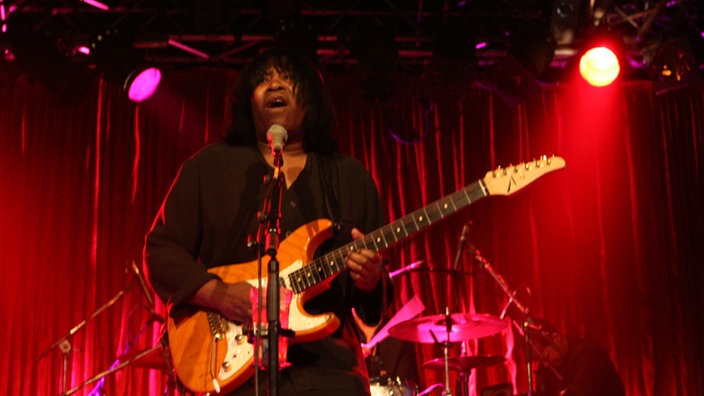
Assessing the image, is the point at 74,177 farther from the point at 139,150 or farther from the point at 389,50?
the point at 389,50

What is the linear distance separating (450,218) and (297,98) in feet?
17.6

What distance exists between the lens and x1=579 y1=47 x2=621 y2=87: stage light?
8.17 m

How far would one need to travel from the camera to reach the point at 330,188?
3.46 metres

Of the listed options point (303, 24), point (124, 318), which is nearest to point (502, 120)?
point (303, 24)

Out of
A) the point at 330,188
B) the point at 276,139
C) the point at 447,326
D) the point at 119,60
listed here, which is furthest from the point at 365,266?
the point at 119,60

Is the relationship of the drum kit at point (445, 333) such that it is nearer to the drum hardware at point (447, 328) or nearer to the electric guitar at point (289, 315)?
the drum hardware at point (447, 328)

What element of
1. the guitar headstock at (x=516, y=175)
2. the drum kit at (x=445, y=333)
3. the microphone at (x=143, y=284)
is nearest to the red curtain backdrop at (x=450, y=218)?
the microphone at (x=143, y=284)

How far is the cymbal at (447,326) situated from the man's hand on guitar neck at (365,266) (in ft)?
11.1

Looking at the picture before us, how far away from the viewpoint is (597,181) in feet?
31.2

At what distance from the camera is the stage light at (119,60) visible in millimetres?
7805

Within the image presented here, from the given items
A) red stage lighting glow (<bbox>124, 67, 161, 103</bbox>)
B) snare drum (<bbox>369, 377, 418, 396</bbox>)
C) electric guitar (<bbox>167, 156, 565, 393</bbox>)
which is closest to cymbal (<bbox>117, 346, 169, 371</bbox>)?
snare drum (<bbox>369, 377, 418, 396</bbox>)

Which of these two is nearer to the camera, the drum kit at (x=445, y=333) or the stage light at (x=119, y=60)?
the drum kit at (x=445, y=333)

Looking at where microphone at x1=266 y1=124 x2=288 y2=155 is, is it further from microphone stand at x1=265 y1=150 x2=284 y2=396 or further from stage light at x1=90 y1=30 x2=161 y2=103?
stage light at x1=90 y1=30 x2=161 y2=103

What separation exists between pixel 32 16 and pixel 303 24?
2545 mm
